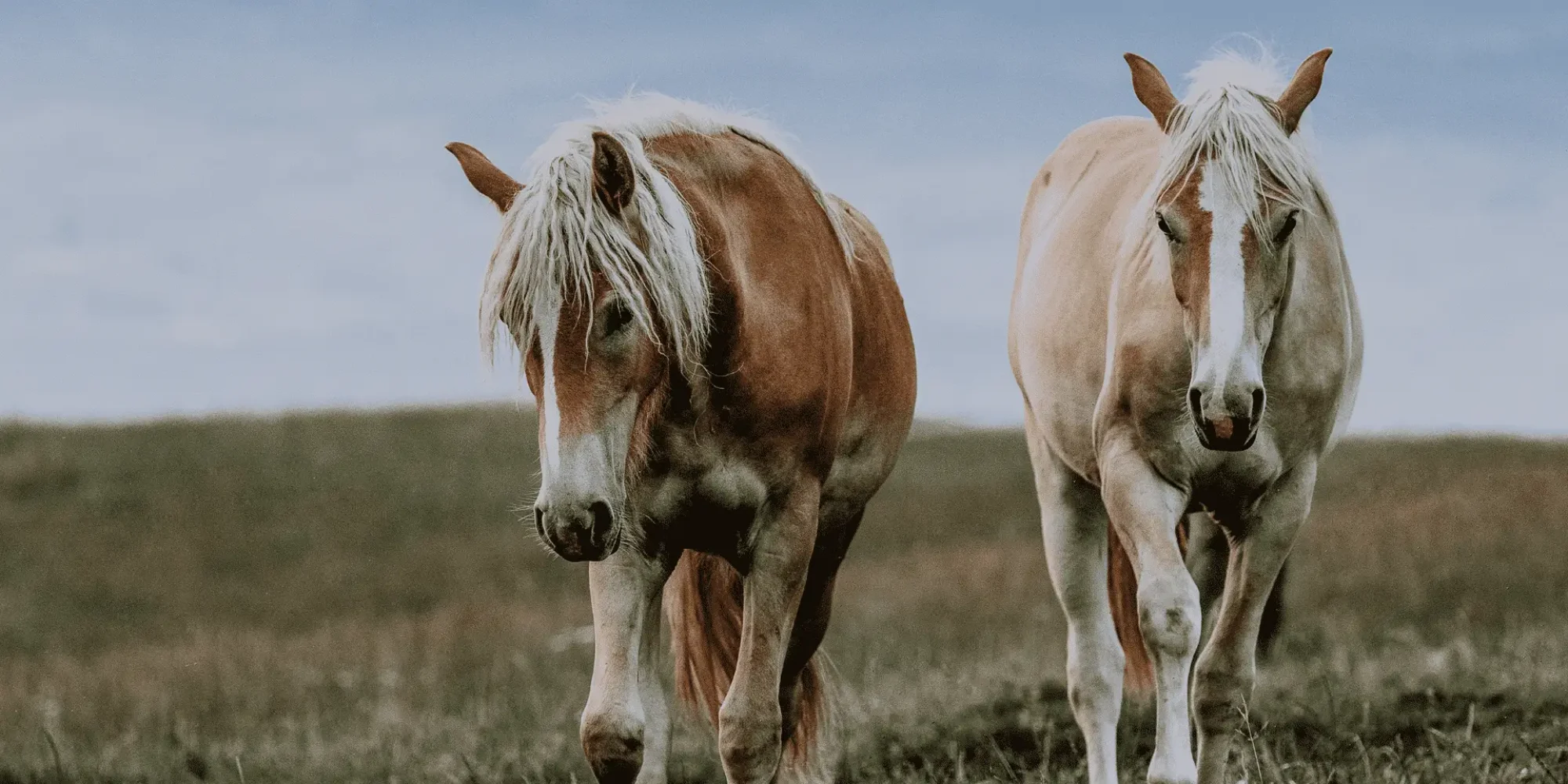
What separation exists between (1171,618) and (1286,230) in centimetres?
124

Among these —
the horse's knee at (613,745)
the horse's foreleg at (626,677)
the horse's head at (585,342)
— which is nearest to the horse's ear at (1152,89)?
the horse's head at (585,342)

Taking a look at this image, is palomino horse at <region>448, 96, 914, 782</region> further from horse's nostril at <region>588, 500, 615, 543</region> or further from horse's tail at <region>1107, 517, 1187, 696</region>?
horse's tail at <region>1107, 517, 1187, 696</region>

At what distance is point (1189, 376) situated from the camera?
528cm

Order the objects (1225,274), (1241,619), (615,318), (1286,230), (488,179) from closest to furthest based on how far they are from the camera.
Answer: (615,318), (1225,274), (488,179), (1286,230), (1241,619)

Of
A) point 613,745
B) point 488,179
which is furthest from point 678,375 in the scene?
point 613,745

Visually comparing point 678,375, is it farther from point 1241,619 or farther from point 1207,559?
point 1207,559

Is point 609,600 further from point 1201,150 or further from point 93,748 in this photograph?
point 93,748

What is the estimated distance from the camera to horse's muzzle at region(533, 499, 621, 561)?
4.25 m

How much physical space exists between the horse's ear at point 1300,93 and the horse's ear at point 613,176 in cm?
216

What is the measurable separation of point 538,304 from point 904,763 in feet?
11.3

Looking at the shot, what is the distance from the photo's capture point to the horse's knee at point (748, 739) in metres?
4.94

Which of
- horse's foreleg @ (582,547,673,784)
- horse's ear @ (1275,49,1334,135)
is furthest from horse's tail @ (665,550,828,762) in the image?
horse's ear @ (1275,49,1334,135)

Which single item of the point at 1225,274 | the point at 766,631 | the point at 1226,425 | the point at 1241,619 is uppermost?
the point at 1225,274

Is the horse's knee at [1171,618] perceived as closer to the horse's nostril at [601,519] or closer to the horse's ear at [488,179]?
the horse's nostril at [601,519]
